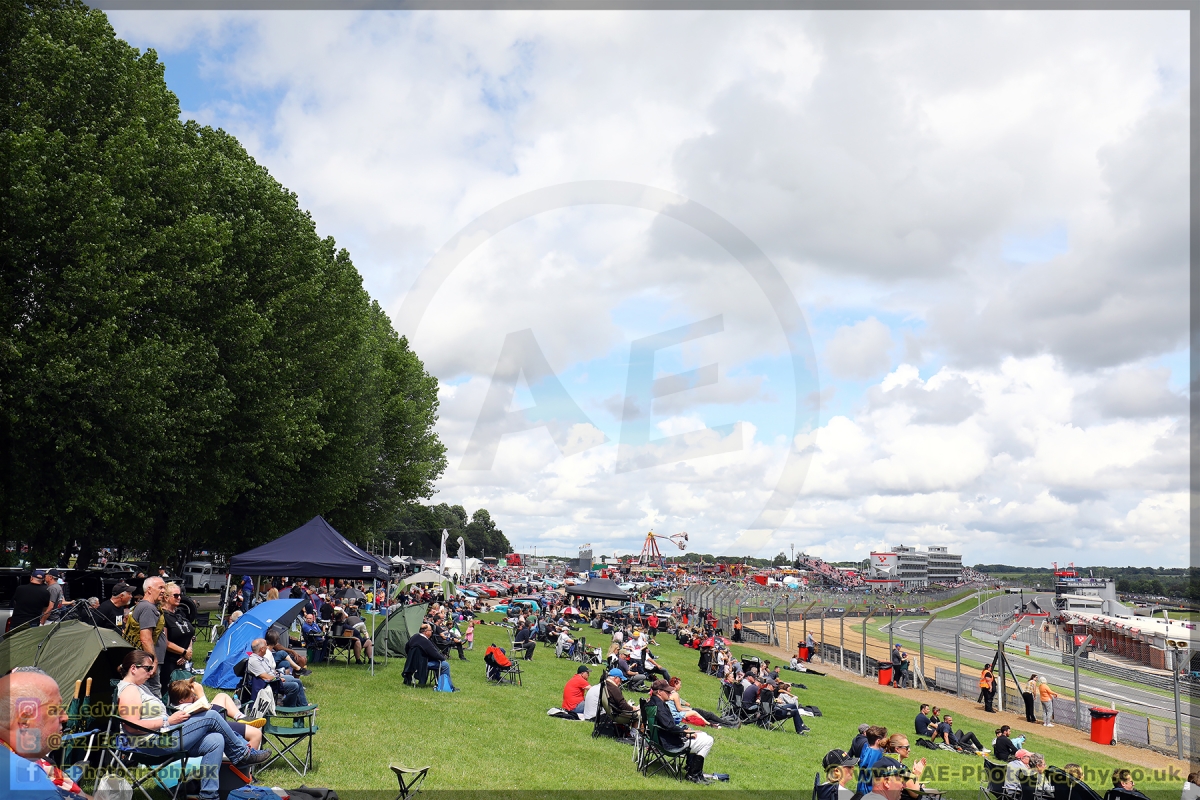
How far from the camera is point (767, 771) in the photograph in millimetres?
11359

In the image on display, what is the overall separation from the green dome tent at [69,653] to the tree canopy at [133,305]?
828 centimetres

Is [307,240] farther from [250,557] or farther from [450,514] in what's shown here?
[450,514]

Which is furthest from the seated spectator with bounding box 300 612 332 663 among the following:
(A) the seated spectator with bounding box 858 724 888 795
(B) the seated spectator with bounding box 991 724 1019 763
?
(B) the seated spectator with bounding box 991 724 1019 763

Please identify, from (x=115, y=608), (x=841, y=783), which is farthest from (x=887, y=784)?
(x=115, y=608)

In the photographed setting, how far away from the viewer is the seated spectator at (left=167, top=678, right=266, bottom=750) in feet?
24.0

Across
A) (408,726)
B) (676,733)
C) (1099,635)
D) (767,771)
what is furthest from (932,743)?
(1099,635)

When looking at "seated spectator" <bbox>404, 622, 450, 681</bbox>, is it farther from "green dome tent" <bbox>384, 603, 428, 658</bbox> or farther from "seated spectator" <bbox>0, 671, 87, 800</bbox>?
"seated spectator" <bbox>0, 671, 87, 800</bbox>

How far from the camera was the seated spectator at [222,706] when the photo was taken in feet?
24.0

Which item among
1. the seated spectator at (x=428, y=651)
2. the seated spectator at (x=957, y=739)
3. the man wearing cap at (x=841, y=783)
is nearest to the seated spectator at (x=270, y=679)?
the seated spectator at (x=428, y=651)

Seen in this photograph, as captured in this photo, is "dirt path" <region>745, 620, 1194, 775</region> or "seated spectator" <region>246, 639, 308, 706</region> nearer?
"seated spectator" <region>246, 639, 308, 706</region>

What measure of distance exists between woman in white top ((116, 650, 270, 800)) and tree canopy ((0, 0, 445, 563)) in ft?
34.8

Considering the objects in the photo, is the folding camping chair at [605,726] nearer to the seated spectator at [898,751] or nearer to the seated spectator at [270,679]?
the seated spectator at [898,751]

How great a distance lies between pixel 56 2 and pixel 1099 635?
8319cm

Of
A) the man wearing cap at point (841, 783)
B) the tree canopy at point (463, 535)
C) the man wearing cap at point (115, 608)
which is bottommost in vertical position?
the tree canopy at point (463, 535)
